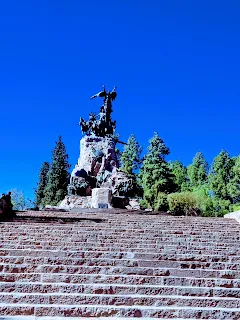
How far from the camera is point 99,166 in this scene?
86.7 feet

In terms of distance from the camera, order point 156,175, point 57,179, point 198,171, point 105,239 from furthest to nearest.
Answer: point 198,171 → point 57,179 → point 156,175 → point 105,239

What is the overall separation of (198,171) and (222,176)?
56.2ft

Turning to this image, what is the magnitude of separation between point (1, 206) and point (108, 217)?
3441mm

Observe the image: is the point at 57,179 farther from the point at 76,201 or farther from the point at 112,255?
the point at 112,255

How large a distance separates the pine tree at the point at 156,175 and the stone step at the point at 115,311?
103 feet

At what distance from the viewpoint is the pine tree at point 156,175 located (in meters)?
37.3

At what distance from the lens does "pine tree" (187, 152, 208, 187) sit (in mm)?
50891

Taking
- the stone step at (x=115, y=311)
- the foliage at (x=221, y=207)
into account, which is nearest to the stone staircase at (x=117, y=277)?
the stone step at (x=115, y=311)

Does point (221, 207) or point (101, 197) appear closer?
point (101, 197)

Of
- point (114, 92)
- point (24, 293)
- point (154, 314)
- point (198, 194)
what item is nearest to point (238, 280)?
point (154, 314)

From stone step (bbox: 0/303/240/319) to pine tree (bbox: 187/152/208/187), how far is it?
4634 cm

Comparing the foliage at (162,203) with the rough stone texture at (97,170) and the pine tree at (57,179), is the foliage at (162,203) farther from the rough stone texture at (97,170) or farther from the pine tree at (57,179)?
the pine tree at (57,179)

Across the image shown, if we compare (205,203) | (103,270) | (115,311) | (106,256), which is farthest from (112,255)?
(205,203)

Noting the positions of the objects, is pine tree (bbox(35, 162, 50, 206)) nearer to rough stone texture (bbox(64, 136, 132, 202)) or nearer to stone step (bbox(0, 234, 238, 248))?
rough stone texture (bbox(64, 136, 132, 202))
